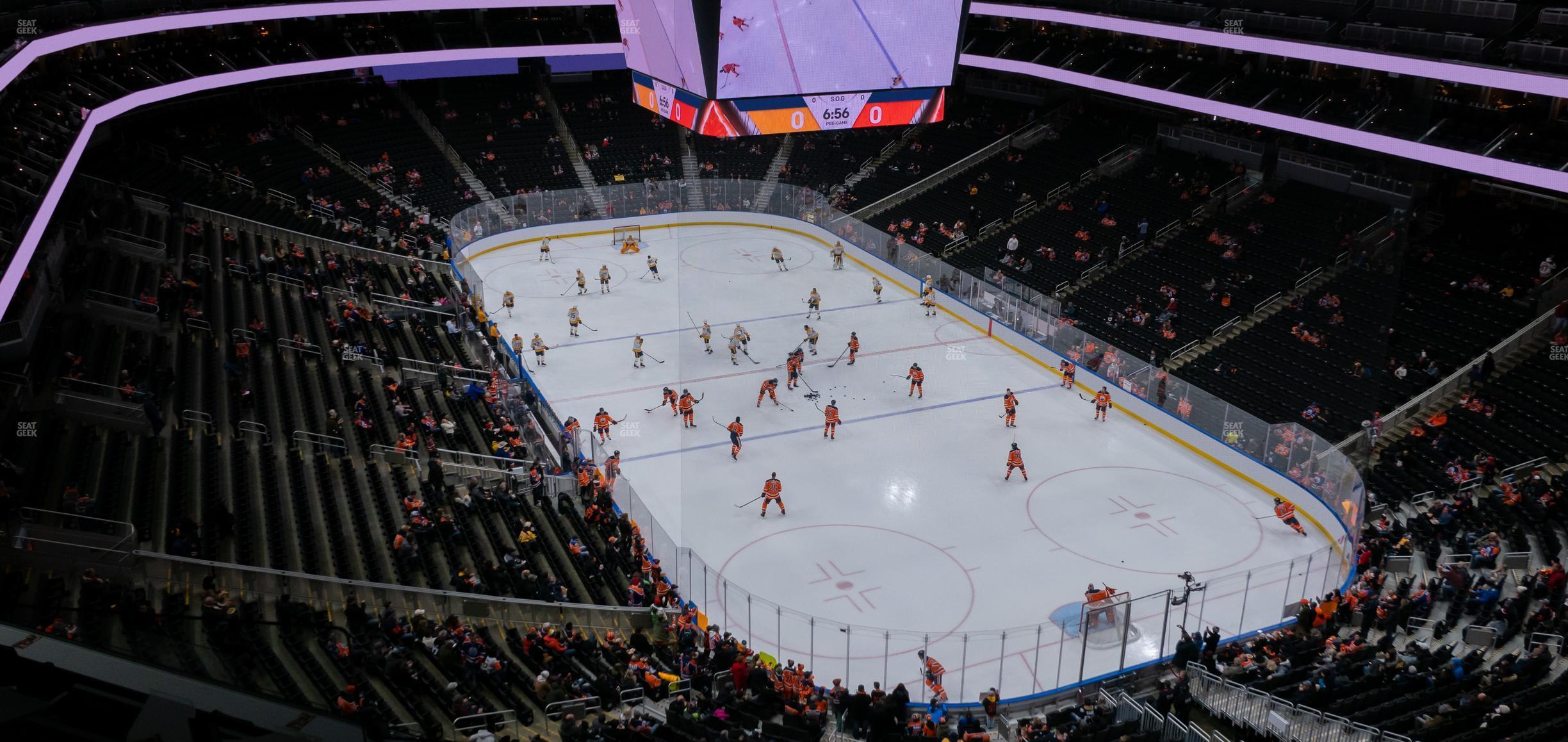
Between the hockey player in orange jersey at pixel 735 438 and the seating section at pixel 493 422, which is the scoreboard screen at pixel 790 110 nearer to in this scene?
the seating section at pixel 493 422

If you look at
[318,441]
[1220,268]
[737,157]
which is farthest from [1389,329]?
[737,157]

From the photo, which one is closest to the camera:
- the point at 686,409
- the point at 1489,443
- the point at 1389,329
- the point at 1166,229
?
the point at 1489,443

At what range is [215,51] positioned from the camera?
3438 centimetres

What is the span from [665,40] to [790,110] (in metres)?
2.26

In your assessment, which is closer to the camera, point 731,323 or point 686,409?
point 686,409

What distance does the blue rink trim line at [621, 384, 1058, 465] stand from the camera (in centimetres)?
2241

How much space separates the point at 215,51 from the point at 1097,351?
2879 centimetres

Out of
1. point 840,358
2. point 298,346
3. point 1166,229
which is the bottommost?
point 840,358

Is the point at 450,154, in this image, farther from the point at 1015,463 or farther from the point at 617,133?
the point at 1015,463

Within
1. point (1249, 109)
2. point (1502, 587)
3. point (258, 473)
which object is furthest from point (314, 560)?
point (1249, 109)

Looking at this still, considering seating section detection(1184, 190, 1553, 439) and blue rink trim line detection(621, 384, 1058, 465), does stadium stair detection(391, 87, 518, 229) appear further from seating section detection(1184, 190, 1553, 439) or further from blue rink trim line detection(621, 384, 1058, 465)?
seating section detection(1184, 190, 1553, 439)

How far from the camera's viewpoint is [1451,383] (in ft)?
69.5

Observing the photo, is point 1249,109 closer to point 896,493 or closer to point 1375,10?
point 1375,10

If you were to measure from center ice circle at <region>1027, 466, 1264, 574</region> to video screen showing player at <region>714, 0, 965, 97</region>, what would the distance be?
8354 millimetres
